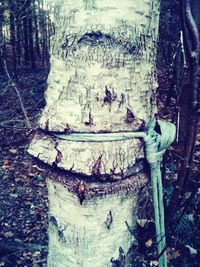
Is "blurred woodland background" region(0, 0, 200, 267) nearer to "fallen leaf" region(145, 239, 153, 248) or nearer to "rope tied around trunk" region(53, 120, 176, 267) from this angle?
"fallen leaf" region(145, 239, 153, 248)

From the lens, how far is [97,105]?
851mm

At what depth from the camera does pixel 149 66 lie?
91 cm

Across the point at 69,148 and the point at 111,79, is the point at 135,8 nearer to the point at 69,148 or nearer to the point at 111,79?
the point at 111,79

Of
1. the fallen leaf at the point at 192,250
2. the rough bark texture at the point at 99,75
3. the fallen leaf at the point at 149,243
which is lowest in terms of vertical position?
the fallen leaf at the point at 149,243

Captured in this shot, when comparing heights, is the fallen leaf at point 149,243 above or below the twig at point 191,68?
below

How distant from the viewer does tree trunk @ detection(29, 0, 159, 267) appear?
2.71ft

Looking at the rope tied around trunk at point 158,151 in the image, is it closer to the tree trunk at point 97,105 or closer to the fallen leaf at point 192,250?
the tree trunk at point 97,105

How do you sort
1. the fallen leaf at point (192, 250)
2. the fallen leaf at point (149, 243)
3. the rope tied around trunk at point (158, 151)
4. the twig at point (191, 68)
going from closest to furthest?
1. the rope tied around trunk at point (158, 151)
2. the twig at point (191, 68)
3. the fallen leaf at point (192, 250)
4. the fallen leaf at point (149, 243)

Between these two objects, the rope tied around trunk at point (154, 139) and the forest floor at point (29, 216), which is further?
the forest floor at point (29, 216)

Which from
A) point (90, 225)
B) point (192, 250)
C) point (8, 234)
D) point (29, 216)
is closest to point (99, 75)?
point (90, 225)

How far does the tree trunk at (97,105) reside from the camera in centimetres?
83

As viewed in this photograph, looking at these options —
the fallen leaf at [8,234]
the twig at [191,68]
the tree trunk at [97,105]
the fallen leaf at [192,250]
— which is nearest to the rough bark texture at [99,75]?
the tree trunk at [97,105]

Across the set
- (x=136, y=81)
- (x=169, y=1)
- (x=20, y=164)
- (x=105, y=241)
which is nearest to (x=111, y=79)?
(x=136, y=81)

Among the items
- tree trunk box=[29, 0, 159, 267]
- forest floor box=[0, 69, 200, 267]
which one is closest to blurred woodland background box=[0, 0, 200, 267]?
forest floor box=[0, 69, 200, 267]
